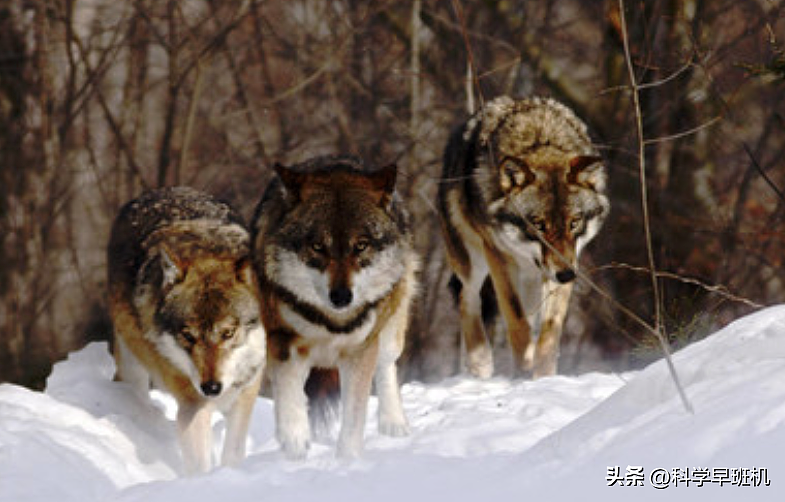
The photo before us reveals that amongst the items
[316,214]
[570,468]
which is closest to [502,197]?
[316,214]

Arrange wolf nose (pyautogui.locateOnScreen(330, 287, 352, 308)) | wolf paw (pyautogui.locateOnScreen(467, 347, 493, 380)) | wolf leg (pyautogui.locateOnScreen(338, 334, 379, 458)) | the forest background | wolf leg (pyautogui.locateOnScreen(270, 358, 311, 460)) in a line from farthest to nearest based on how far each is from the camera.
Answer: the forest background < wolf paw (pyautogui.locateOnScreen(467, 347, 493, 380)) < wolf leg (pyautogui.locateOnScreen(338, 334, 379, 458)) < wolf leg (pyautogui.locateOnScreen(270, 358, 311, 460)) < wolf nose (pyautogui.locateOnScreen(330, 287, 352, 308))

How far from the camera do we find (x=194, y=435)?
6.11m

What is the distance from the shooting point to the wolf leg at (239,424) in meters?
6.14

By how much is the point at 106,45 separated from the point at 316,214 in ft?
23.8

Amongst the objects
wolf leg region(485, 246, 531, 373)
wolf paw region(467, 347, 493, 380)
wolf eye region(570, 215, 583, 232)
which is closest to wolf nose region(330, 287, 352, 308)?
wolf eye region(570, 215, 583, 232)

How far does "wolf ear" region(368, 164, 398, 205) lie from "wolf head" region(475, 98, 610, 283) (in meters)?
1.83

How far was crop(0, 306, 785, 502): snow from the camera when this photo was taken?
3857 millimetres

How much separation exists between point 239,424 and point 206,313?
0.73 meters

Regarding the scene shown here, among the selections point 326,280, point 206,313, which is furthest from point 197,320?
point 326,280

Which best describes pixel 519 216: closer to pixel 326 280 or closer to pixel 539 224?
pixel 539 224

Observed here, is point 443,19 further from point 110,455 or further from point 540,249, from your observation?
point 110,455

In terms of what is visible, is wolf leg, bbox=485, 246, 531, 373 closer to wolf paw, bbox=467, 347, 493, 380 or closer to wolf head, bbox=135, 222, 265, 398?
wolf paw, bbox=467, 347, 493, 380

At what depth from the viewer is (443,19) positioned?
1164 cm

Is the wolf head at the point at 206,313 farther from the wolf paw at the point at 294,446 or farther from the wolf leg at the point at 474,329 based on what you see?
the wolf leg at the point at 474,329
